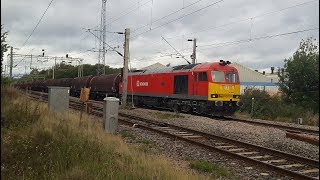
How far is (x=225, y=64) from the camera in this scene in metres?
22.1

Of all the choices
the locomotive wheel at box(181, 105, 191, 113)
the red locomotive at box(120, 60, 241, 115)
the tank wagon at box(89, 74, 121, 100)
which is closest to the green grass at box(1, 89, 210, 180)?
the red locomotive at box(120, 60, 241, 115)

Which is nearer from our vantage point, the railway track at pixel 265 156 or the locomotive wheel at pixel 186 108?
the railway track at pixel 265 156

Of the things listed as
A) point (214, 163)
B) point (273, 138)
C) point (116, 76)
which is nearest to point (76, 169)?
point (214, 163)

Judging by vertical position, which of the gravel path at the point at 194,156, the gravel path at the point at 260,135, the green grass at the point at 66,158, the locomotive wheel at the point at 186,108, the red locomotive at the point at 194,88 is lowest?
the gravel path at the point at 194,156

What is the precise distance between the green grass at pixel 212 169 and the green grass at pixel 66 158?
26.4 inches

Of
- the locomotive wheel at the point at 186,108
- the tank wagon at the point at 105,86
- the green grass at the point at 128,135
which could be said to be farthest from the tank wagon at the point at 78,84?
the green grass at the point at 128,135

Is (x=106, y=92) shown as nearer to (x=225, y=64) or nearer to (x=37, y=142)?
(x=225, y=64)

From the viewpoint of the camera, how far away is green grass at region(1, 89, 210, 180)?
6.26m

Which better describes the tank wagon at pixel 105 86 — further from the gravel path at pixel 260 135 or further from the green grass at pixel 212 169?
the green grass at pixel 212 169

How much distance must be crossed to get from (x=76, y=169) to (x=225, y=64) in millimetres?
16778

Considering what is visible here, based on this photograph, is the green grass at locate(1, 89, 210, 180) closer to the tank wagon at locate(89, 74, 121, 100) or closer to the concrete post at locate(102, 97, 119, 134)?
the concrete post at locate(102, 97, 119, 134)

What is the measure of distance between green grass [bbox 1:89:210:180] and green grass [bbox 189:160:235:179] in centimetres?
67

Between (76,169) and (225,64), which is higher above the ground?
(225,64)

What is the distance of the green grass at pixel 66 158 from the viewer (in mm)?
6262
